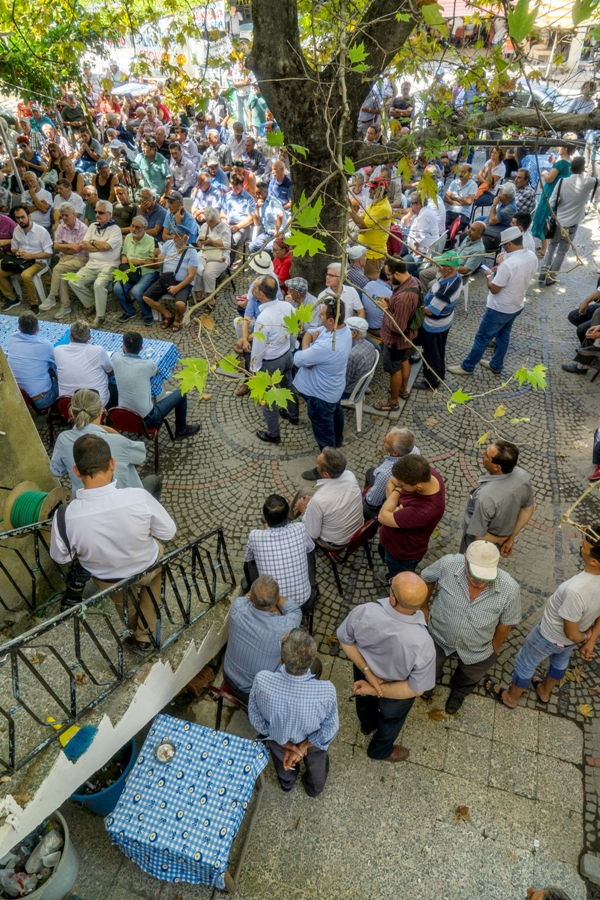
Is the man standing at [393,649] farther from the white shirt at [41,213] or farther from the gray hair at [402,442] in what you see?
the white shirt at [41,213]

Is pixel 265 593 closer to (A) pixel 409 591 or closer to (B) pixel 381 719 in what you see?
(A) pixel 409 591

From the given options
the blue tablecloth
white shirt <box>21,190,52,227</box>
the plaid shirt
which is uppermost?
white shirt <box>21,190,52,227</box>

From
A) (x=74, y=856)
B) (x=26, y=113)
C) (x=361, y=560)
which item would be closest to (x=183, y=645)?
(x=74, y=856)

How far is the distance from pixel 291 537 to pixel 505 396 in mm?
4922

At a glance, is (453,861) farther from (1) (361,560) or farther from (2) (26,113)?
(2) (26,113)

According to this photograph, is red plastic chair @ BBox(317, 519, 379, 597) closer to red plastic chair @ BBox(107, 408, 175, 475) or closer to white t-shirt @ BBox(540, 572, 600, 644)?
white t-shirt @ BBox(540, 572, 600, 644)

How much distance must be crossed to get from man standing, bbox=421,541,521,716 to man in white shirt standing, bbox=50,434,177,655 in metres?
2.07

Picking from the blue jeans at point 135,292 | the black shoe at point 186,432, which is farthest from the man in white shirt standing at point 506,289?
the blue jeans at point 135,292

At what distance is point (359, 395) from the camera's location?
6.85 metres

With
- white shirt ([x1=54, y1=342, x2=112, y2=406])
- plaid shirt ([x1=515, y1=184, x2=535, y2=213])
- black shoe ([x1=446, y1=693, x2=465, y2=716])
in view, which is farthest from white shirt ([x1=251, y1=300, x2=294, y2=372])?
plaid shirt ([x1=515, y1=184, x2=535, y2=213])

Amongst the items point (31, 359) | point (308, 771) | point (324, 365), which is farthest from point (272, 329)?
point (308, 771)

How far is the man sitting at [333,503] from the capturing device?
4727 millimetres

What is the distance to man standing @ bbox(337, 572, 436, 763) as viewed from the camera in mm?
3424

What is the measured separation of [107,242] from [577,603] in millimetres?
8720
